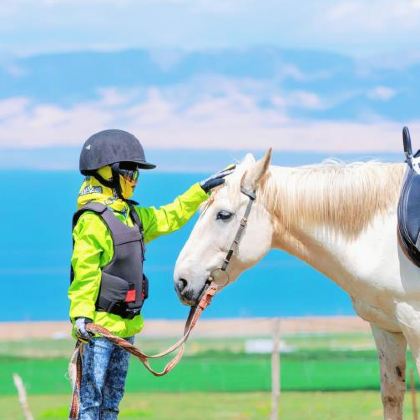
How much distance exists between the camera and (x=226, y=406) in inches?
393

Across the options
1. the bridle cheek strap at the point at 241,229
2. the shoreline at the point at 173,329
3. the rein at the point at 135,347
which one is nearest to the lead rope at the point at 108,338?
the rein at the point at 135,347

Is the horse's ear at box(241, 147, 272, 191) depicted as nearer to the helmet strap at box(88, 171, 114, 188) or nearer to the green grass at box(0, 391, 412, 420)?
the helmet strap at box(88, 171, 114, 188)

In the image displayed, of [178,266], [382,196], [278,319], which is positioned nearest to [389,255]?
[382,196]

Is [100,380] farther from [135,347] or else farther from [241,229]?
[241,229]

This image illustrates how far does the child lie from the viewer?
4.14 m

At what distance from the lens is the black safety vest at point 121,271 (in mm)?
4199

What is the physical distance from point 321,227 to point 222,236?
0.44 metres

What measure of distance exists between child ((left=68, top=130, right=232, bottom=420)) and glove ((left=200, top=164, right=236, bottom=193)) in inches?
0.9

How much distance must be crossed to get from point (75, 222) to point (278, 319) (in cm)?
353

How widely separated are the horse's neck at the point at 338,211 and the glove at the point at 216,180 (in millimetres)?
224

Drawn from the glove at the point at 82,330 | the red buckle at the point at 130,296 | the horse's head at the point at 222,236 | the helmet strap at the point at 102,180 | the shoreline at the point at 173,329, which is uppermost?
the shoreline at the point at 173,329

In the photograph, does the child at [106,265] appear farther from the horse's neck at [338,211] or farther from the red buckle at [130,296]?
the horse's neck at [338,211]

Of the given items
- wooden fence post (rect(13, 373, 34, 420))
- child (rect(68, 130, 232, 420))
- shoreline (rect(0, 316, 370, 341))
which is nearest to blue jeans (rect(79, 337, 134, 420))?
child (rect(68, 130, 232, 420))

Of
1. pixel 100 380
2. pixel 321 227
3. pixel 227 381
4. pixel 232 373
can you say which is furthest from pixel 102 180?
pixel 232 373
